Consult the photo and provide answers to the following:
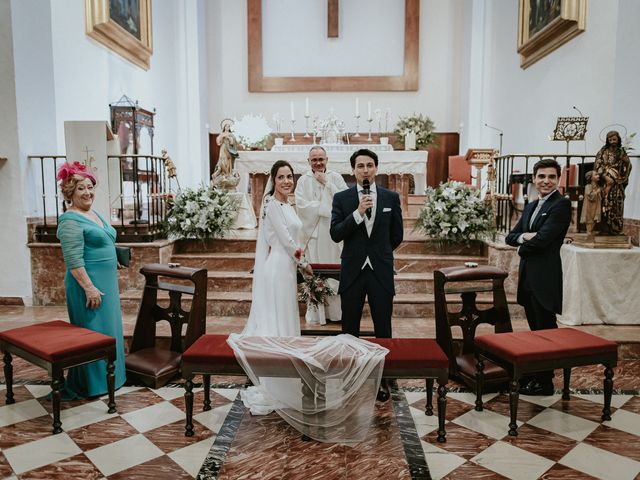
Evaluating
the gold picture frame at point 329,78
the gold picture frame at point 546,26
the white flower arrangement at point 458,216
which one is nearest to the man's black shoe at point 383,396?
the white flower arrangement at point 458,216

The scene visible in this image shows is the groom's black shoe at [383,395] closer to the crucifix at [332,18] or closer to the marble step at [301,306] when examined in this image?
the marble step at [301,306]

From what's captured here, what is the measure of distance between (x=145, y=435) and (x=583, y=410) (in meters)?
3.00

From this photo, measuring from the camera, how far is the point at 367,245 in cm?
381

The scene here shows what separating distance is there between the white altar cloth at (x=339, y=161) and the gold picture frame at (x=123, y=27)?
2.62 metres

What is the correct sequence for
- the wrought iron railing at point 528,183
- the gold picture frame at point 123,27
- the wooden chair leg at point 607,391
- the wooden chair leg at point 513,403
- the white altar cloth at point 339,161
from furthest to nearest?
the white altar cloth at point 339,161
the gold picture frame at point 123,27
the wrought iron railing at point 528,183
the wooden chair leg at point 607,391
the wooden chair leg at point 513,403

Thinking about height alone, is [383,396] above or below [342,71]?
below

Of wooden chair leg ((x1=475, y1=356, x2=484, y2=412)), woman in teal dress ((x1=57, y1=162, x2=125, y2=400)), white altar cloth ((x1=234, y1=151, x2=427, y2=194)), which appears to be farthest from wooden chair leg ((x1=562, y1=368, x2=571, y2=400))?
white altar cloth ((x1=234, y1=151, x2=427, y2=194))

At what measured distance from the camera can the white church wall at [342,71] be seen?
476 inches

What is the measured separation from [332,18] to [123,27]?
200 inches

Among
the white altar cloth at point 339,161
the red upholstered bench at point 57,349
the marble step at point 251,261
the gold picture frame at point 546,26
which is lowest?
the red upholstered bench at point 57,349

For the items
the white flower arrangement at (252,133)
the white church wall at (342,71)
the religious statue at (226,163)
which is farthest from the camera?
the white church wall at (342,71)

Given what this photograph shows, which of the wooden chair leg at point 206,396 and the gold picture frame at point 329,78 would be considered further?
the gold picture frame at point 329,78

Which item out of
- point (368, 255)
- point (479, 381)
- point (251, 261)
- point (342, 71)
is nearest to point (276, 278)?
point (368, 255)

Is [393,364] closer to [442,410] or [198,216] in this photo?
[442,410]
